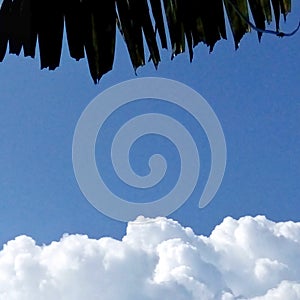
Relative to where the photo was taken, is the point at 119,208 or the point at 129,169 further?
the point at 129,169

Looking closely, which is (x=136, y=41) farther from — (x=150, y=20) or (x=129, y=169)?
(x=129, y=169)

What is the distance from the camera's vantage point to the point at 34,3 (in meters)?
1.16

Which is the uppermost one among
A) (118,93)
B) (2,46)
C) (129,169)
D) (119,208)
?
(118,93)

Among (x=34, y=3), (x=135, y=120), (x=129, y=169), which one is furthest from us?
(x=135, y=120)

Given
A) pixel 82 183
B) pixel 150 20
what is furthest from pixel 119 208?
pixel 150 20

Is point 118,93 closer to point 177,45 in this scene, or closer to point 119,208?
point 177,45

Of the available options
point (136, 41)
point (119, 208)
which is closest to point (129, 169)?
point (119, 208)

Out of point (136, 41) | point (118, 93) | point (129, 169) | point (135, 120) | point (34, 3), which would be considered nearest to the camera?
point (34, 3)

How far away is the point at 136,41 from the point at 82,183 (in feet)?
1.28

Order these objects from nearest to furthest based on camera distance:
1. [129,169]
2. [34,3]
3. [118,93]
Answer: [34,3] → [129,169] → [118,93]

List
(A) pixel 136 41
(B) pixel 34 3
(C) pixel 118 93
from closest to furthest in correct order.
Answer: (B) pixel 34 3, (A) pixel 136 41, (C) pixel 118 93

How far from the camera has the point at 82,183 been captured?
1.25 metres

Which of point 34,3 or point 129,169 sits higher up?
point 34,3

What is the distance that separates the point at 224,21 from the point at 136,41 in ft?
0.75
